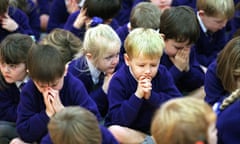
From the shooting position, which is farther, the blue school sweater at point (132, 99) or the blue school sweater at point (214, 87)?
the blue school sweater at point (214, 87)

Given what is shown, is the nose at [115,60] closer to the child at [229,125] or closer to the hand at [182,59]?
the hand at [182,59]

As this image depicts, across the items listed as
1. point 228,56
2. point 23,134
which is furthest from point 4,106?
point 228,56

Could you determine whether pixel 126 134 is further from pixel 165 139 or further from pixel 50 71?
pixel 165 139

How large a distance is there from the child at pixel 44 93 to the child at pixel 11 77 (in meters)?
0.21

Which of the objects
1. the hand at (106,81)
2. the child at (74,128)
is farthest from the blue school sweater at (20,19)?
the child at (74,128)

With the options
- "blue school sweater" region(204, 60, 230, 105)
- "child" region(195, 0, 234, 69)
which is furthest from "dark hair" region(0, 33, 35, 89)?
"child" region(195, 0, 234, 69)

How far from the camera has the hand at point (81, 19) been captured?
3.72 metres

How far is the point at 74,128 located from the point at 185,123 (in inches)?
17.1

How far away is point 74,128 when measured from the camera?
201cm

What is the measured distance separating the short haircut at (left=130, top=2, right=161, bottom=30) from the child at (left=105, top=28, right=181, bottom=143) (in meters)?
0.54

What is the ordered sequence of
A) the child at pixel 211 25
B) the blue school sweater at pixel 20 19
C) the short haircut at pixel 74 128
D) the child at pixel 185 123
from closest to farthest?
the child at pixel 185 123, the short haircut at pixel 74 128, the child at pixel 211 25, the blue school sweater at pixel 20 19

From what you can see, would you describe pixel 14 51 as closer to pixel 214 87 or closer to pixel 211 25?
pixel 214 87

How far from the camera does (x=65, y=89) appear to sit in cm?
266

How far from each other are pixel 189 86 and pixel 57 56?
111cm
